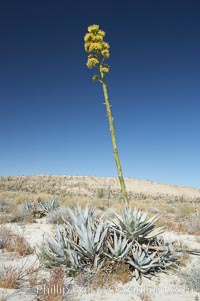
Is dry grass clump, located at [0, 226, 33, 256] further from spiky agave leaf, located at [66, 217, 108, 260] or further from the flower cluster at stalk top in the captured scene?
the flower cluster at stalk top

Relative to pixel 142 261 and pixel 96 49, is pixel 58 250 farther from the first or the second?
pixel 96 49

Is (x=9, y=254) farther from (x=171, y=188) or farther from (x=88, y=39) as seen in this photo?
(x=171, y=188)

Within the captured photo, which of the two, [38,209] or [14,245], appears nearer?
[14,245]

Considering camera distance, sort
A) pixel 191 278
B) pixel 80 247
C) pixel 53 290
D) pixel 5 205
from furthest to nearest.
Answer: pixel 5 205, pixel 80 247, pixel 191 278, pixel 53 290

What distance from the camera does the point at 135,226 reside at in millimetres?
Answer: 5535

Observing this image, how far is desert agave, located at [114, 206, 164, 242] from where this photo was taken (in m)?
5.52

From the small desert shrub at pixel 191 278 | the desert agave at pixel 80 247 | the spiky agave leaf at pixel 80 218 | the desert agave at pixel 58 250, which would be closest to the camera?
the small desert shrub at pixel 191 278

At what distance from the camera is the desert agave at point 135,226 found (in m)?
5.52

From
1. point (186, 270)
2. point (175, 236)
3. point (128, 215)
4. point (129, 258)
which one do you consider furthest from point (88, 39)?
point (175, 236)

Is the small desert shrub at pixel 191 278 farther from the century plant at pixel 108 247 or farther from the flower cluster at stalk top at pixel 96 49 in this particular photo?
the flower cluster at stalk top at pixel 96 49

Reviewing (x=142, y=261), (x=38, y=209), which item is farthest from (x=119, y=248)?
(x=38, y=209)

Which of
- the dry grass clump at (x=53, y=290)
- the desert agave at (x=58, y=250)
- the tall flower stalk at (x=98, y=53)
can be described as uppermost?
the tall flower stalk at (x=98, y=53)

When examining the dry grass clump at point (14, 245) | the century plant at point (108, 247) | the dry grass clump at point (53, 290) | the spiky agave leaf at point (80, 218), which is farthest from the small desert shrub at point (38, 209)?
the dry grass clump at point (53, 290)

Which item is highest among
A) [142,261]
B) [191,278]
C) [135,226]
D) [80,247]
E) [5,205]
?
[135,226]
